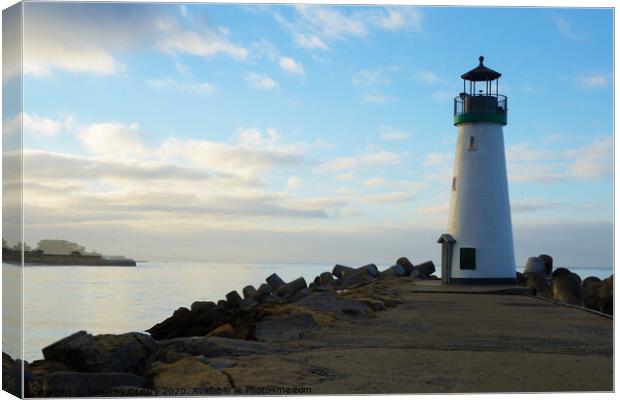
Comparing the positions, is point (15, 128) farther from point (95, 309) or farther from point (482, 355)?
point (95, 309)

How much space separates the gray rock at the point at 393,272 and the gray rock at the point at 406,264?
2.55 ft

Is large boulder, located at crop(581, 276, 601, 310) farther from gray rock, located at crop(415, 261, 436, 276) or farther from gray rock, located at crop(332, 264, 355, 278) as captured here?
gray rock, located at crop(332, 264, 355, 278)

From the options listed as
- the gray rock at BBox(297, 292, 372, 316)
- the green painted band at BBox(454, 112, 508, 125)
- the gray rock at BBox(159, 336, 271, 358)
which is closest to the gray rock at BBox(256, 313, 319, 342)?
the gray rock at BBox(159, 336, 271, 358)

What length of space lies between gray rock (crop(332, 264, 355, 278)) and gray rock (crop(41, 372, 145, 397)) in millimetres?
19574

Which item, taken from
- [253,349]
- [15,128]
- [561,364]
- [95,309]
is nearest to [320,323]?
[253,349]

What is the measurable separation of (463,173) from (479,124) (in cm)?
140

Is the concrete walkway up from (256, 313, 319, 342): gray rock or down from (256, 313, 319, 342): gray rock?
down

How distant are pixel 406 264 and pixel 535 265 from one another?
193 inches

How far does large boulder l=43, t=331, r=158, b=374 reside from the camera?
7723mm

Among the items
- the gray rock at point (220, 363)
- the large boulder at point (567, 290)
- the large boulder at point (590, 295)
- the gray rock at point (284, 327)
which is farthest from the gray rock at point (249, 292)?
the gray rock at point (220, 363)

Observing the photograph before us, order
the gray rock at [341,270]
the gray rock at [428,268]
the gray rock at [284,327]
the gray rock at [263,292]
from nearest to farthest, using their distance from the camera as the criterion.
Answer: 1. the gray rock at [284,327]
2. the gray rock at [263,292]
3. the gray rock at [341,270]
4. the gray rock at [428,268]

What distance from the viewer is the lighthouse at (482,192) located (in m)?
21.1

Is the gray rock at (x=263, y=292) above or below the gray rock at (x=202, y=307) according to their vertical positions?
below

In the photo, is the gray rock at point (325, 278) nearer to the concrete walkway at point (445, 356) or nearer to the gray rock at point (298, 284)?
the gray rock at point (298, 284)
